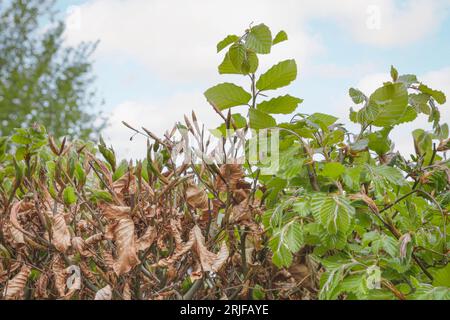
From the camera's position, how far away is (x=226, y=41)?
1902 millimetres

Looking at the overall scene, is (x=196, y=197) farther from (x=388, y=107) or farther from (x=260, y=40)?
(x=388, y=107)

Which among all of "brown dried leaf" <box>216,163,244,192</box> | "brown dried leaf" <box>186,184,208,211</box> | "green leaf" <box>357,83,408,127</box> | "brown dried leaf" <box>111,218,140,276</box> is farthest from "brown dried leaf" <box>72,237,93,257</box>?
"green leaf" <box>357,83,408,127</box>

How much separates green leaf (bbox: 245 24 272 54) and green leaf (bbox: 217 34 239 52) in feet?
0.16

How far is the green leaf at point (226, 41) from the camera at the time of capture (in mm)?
1888

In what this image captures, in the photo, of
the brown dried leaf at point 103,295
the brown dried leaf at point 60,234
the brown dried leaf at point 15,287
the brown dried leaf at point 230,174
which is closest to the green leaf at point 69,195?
the brown dried leaf at point 60,234

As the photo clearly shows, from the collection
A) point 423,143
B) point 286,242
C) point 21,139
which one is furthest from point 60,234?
point 423,143

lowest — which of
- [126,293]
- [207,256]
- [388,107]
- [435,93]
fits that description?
[126,293]

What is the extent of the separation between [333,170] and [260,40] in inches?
20.2

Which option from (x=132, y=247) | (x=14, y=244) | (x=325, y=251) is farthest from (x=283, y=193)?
(x=14, y=244)

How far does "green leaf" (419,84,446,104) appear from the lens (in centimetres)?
204

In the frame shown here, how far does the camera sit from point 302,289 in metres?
1.99

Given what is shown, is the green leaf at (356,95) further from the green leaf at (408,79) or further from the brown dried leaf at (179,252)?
the brown dried leaf at (179,252)

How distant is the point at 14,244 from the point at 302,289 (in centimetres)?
97

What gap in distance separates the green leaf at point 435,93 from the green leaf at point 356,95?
30 cm
